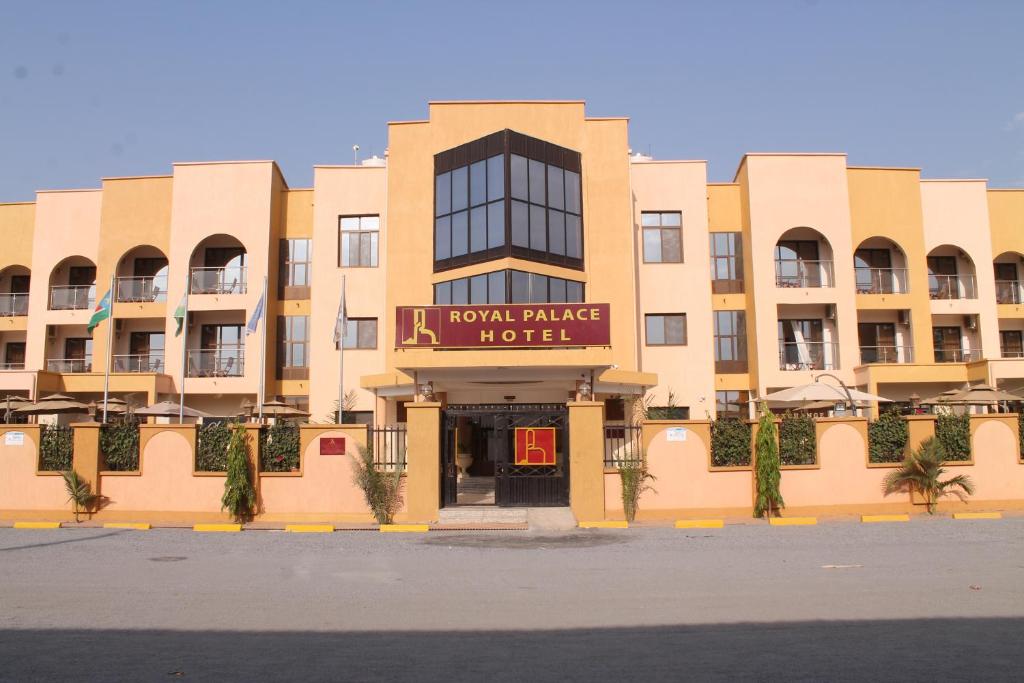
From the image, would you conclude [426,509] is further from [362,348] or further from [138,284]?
[138,284]

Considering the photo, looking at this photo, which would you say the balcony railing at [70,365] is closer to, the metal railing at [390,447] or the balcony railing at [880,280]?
the metal railing at [390,447]

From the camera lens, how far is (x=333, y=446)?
1809 centimetres

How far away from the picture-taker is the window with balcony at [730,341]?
32.3m

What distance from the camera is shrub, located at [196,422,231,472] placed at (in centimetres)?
1848

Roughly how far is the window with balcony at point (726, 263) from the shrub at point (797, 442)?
14986mm

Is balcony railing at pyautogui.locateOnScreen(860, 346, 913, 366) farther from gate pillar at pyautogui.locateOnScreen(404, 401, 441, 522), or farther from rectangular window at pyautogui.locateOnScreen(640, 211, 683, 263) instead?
gate pillar at pyautogui.locateOnScreen(404, 401, 441, 522)

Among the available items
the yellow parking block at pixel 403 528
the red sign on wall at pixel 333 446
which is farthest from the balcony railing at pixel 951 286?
the red sign on wall at pixel 333 446

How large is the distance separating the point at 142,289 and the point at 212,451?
1783 centimetres

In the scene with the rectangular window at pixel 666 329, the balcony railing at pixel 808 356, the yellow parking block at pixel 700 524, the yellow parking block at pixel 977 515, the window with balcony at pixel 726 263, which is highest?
the window with balcony at pixel 726 263

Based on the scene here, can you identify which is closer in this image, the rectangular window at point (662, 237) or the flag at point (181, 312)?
the flag at point (181, 312)

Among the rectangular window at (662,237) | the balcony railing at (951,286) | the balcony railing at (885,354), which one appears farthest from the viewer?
the balcony railing at (951,286)

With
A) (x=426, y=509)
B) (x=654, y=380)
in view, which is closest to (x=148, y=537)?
(x=426, y=509)

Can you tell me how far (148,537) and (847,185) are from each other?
92.6 ft

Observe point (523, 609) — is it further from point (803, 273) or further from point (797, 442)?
point (803, 273)
